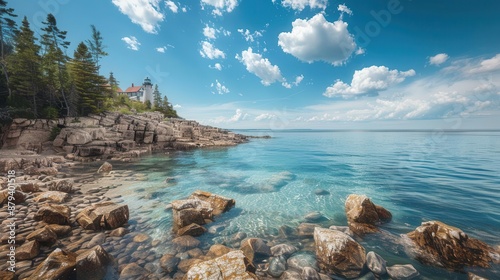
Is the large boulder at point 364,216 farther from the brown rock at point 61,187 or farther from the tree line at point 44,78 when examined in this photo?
the tree line at point 44,78

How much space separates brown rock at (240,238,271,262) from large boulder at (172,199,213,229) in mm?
2810

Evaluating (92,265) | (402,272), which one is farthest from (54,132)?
(402,272)

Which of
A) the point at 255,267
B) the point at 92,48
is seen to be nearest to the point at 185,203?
the point at 255,267

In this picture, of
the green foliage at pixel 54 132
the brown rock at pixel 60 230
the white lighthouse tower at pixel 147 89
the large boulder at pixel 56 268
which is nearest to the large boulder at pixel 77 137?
the green foliage at pixel 54 132

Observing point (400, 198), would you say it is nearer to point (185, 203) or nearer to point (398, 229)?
point (398, 229)

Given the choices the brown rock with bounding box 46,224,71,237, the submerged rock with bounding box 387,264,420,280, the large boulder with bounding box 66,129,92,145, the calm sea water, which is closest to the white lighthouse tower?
the large boulder with bounding box 66,129,92,145

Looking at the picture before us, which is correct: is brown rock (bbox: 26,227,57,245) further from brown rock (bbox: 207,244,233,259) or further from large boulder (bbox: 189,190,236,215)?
large boulder (bbox: 189,190,236,215)

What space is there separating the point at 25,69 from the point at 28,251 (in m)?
40.2

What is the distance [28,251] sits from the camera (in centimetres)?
539

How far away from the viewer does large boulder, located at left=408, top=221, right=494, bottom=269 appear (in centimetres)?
546

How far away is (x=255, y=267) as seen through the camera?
17.8ft

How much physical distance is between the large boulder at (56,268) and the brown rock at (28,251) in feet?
5.26

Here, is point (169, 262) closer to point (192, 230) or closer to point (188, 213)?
point (192, 230)

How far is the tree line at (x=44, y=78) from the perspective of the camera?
92.9 feet
